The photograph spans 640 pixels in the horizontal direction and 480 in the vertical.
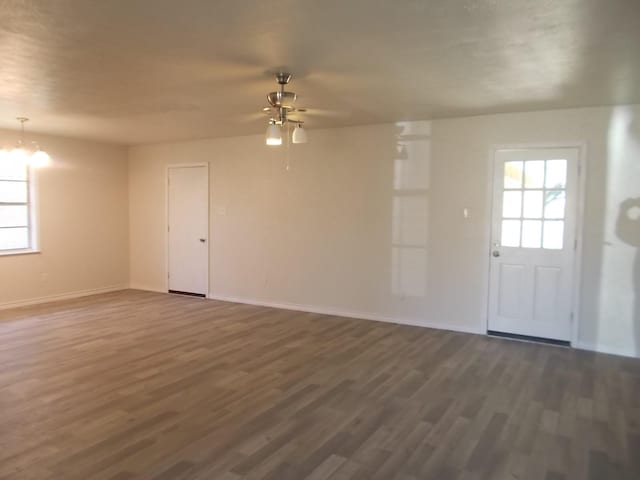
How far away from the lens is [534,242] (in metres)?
5.03

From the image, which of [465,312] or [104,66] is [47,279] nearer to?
[104,66]

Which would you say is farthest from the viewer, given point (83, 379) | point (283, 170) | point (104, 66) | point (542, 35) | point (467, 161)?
point (283, 170)

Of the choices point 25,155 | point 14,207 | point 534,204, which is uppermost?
point 25,155

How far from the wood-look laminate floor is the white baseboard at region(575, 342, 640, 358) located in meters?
0.15

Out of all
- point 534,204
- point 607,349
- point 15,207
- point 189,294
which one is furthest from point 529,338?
point 15,207

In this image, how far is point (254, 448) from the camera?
9.04ft

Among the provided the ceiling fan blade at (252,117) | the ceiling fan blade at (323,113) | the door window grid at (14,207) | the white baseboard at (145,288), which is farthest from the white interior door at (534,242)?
the door window grid at (14,207)

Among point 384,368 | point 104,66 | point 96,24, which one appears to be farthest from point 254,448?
point 104,66

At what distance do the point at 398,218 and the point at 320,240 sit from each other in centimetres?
115

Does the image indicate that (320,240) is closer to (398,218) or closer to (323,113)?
(398,218)

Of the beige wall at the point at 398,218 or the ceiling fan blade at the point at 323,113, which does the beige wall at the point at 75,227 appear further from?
the ceiling fan blade at the point at 323,113

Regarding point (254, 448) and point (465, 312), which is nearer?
point (254, 448)

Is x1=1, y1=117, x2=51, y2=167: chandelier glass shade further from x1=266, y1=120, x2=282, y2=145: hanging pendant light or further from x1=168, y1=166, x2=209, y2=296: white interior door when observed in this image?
x1=266, y1=120, x2=282, y2=145: hanging pendant light

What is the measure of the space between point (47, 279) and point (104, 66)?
4.57 meters
